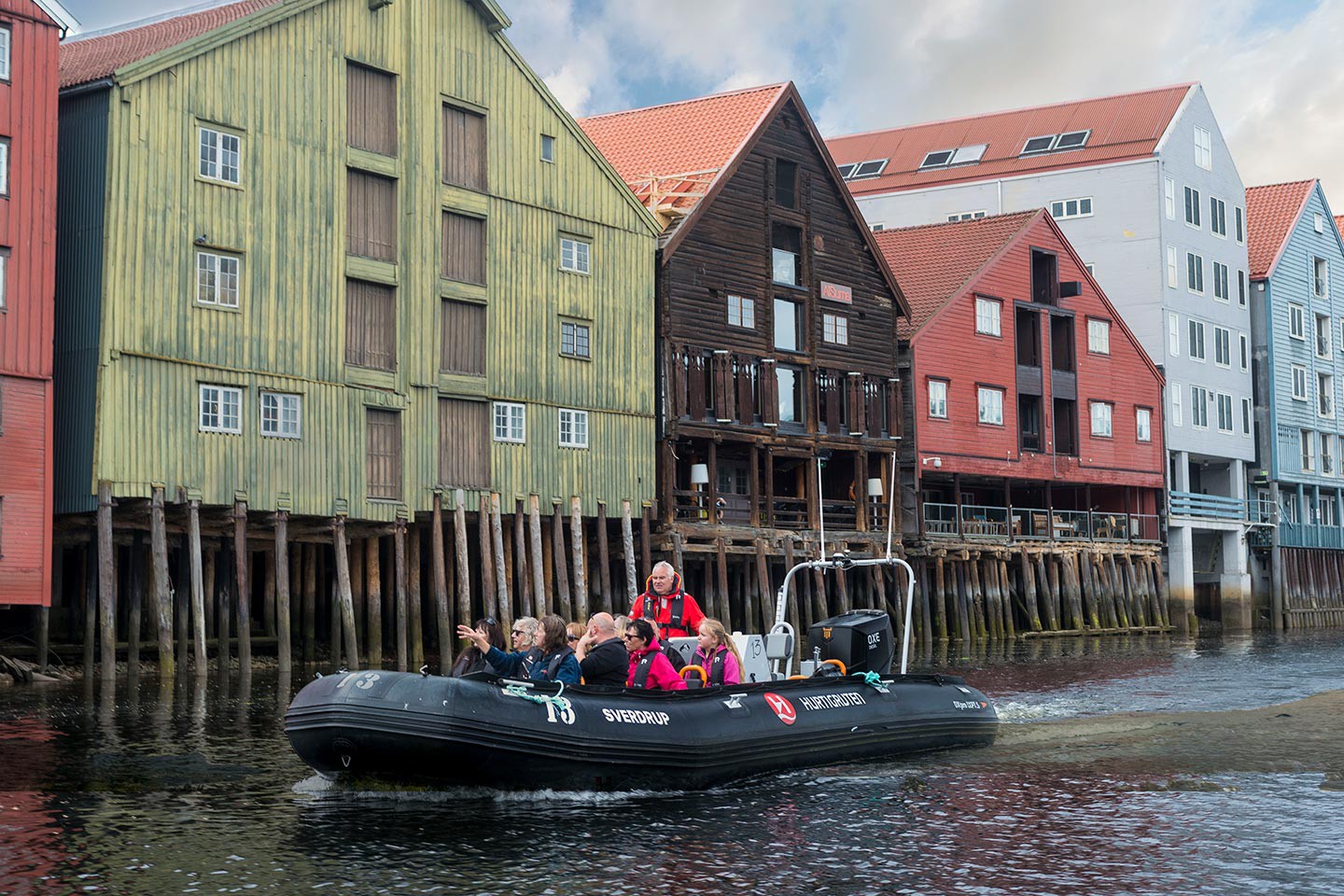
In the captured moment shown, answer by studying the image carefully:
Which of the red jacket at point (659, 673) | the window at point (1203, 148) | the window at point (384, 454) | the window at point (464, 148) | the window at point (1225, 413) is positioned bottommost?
the red jacket at point (659, 673)

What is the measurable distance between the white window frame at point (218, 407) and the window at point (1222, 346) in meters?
42.6

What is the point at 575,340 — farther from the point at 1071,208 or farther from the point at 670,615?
the point at 1071,208

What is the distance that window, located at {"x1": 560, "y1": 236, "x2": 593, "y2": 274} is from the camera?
40812 mm

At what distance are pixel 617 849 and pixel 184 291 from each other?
21213mm

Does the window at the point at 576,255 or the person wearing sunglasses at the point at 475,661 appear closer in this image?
the person wearing sunglasses at the point at 475,661

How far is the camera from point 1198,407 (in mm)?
63875

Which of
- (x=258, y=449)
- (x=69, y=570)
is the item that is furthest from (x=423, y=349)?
(x=69, y=570)

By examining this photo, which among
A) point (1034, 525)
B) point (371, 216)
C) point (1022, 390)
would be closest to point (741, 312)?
point (371, 216)

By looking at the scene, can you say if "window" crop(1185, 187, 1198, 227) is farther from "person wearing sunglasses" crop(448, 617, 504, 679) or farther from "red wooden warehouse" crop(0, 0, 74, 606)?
"person wearing sunglasses" crop(448, 617, 504, 679)

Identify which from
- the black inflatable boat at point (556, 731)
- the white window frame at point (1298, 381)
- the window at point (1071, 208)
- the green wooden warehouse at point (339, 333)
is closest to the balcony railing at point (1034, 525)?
the window at point (1071, 208)

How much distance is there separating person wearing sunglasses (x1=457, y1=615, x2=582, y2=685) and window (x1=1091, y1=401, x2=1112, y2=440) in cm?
4214

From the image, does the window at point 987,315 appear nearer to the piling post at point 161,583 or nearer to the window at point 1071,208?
the window at point 1071,208

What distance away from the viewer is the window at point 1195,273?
209 feet

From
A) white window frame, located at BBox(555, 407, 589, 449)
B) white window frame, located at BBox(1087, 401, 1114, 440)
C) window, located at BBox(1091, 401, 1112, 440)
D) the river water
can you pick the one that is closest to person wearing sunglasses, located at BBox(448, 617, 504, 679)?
the river water
